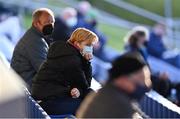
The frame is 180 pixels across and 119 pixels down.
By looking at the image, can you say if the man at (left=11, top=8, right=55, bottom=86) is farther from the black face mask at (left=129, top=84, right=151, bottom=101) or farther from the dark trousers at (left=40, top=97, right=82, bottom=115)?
the black face mask at (left=129, top=84, right=151, bottom=101)

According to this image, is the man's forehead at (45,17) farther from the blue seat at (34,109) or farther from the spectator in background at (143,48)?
the spectator in background at (143,48)

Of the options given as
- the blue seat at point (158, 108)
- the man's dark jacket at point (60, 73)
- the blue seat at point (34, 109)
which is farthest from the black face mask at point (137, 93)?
the blue seat at point (158, 108)

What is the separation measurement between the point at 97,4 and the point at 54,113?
38.2 ft

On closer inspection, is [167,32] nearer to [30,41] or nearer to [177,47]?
[177,47]

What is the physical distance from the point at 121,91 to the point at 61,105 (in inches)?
86.6

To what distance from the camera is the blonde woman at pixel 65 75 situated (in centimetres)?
608

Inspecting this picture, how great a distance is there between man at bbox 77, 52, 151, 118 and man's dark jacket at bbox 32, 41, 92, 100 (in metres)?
1.85

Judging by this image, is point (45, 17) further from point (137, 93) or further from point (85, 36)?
point (137, 93)

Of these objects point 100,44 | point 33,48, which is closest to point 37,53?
point 33,48

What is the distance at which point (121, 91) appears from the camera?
406 centimetres

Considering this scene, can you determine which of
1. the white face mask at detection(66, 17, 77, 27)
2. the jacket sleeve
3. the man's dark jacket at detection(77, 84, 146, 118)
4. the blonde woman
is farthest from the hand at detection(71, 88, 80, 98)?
the white face mask at detection(66, 17, 77, 27)

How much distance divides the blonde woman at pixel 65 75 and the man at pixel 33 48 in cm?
50

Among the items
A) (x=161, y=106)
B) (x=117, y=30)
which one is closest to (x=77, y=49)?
(x=161, y=106)

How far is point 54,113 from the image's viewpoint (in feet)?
20.5
